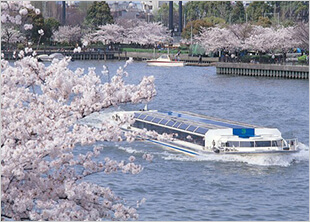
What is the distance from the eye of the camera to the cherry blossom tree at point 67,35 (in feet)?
460

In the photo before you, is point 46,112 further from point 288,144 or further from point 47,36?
point 47,36

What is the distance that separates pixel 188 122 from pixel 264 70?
47.5 meters

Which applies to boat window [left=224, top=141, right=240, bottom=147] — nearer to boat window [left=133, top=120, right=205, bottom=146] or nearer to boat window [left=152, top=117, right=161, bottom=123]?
boat window [left=133, top=120, right=205, bottom=146]

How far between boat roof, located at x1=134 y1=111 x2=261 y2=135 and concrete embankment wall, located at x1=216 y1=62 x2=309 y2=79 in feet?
128

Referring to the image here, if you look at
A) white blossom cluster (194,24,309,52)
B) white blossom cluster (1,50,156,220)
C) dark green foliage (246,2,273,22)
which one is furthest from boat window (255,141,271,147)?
dark green foliage (246,2,273,22)

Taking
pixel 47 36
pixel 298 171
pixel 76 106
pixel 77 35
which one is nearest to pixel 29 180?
pixel 76 106

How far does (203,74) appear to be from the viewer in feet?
296

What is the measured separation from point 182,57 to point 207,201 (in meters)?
89.5

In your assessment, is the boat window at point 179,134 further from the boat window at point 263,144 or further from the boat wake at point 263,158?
the boat window at point 263,144

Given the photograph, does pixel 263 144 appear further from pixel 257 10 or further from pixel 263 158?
pixel 257 10

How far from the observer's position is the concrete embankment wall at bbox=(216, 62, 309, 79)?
78688 mm

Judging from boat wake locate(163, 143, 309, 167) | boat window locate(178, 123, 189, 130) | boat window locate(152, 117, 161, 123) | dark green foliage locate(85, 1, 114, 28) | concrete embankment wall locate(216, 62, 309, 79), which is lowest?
concrete embankment wall locate(216, 62, 309, 79)

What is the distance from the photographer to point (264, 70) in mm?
84250

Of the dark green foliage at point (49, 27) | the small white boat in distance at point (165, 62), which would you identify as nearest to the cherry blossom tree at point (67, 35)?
the dark green foliage at point (49, 27)
